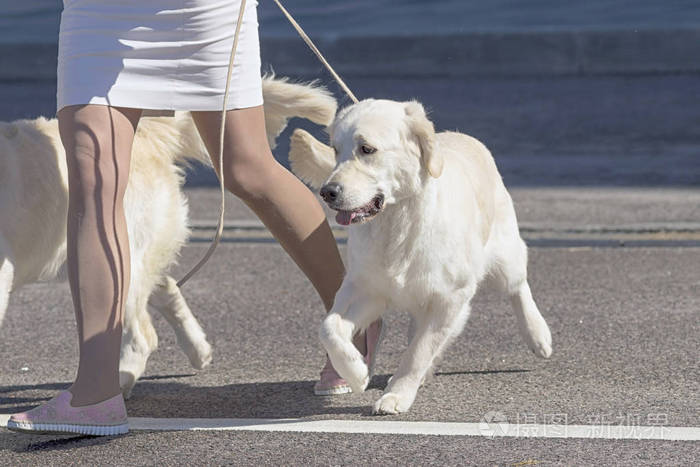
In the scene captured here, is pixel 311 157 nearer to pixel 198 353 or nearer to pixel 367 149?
pixel 367 149

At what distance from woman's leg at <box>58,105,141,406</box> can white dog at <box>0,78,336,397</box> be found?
20.7 inches

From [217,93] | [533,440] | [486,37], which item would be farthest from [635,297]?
[486,37]

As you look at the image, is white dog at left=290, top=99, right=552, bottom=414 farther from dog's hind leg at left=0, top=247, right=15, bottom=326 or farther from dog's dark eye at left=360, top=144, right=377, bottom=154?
dog's hind leg at left=0, top=247, right=15, bottom=326

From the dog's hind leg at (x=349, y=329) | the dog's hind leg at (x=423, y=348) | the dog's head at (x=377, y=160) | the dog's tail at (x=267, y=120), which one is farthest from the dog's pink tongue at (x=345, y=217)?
the dog's tail at (x=267, y=120)

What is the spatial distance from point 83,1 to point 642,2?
18.8 meters

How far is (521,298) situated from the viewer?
4.69 m

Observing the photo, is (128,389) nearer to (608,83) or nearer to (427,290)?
(427,290)

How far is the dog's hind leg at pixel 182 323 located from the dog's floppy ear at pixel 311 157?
2.27ft

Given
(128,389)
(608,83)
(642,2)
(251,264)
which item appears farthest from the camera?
(642,2)

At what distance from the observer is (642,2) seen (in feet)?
69.7

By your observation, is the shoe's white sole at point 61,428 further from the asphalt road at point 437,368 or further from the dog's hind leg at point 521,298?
the dog's hind leg at point 521,298

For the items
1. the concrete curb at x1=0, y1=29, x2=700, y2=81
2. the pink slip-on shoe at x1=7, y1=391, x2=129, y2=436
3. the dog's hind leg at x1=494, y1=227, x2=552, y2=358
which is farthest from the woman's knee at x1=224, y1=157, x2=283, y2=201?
the concrete curb at x1=0, y1=29, x2=700, y2=81

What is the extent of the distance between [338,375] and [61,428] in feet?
3.41

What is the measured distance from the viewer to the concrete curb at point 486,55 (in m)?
16.0
